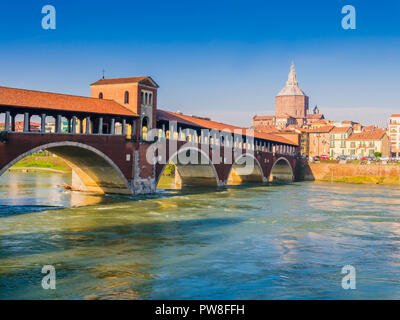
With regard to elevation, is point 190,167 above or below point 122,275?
above

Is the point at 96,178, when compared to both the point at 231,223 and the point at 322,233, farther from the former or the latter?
the point at 322,233

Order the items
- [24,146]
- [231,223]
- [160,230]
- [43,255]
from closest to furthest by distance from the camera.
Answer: [43,255], [160,230], [231,223], [24,146]

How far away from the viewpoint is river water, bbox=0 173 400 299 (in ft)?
49.6

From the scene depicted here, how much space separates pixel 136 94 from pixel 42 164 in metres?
60.2

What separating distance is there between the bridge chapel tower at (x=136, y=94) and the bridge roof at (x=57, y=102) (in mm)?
837

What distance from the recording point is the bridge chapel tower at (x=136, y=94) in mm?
42844

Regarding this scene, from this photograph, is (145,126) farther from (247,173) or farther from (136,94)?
(247,173)

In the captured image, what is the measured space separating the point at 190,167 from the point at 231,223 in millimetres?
30172

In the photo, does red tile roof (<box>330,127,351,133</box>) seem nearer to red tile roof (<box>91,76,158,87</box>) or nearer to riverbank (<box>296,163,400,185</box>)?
riverbank (<box>296,163,400,185</box>)

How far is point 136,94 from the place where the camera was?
4259 cm

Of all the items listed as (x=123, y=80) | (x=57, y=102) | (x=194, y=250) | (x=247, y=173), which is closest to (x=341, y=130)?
(x=247, y=173)

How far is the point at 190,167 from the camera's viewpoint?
193ft

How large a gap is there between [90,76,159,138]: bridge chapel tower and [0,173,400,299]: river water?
31.8 ft
